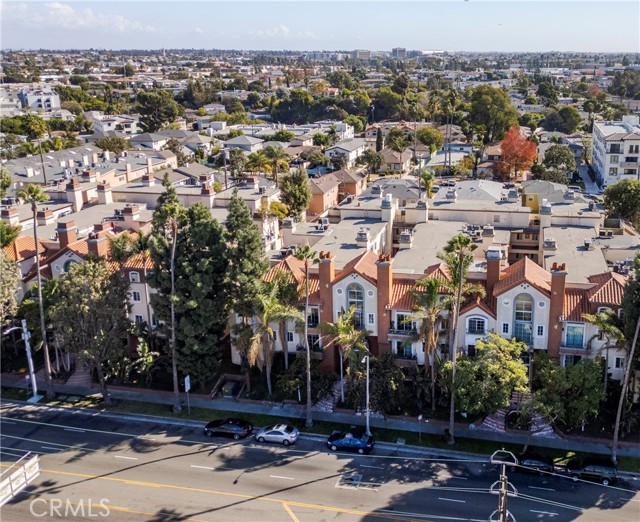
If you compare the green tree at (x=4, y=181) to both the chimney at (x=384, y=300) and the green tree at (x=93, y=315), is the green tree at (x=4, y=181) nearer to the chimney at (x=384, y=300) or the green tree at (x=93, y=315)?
the green tree at (x=93, y=315)

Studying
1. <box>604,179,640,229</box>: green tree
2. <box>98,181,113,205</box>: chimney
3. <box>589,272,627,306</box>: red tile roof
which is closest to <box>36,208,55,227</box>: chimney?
<box>98,181,113,205</box>: chimney

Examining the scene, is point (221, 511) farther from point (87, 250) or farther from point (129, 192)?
point (129, 192)

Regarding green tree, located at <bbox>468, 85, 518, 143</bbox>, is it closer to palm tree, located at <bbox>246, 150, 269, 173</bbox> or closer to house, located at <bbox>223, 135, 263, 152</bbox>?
house, located at <bbox>223, 135, 263, 152</bbox>

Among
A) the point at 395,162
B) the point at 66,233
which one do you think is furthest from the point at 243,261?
the point at 395,162

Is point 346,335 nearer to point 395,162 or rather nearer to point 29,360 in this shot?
point 29,360

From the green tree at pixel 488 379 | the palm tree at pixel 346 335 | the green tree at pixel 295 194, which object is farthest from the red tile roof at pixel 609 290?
the green tree at pixel 295 194

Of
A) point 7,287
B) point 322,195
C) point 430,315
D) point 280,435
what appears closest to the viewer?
point 430,315

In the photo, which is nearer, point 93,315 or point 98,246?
point 93,315

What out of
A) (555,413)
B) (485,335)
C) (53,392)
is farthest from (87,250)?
(555,413)
